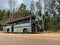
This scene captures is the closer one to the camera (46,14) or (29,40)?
(29,40)

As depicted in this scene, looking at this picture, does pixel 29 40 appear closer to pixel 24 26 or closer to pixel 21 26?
pixel 24 26

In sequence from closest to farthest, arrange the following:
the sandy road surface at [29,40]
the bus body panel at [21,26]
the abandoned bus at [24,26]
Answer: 1. the sandy road surface at [29,40]
2. the bus body panel at [21,26]
3. the abandoned bus at [24,26]

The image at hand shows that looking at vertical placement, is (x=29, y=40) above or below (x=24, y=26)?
below

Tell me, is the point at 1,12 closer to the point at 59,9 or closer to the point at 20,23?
the point at 59,9

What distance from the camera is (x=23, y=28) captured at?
132 feet

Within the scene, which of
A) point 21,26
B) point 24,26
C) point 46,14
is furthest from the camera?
point 46,14

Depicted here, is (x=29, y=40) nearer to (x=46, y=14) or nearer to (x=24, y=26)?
(x=24, y=26)

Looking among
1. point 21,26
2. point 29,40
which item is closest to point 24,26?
point 21,26

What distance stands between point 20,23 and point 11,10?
95.4 ft

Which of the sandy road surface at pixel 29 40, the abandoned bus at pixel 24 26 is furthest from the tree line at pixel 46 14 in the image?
the sandy road surface at pixel 29 40

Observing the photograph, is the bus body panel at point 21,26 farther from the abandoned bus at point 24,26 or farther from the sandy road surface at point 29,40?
the sandy road surface at point 29,40

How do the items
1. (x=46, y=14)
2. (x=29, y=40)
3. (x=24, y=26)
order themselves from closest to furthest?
1. (x=29, y=40)
2. (x=24, y=26)
3. (x=46, y=14)

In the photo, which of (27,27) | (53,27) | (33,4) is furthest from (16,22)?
(33,4)

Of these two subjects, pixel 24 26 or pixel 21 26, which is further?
pixel 21 26
